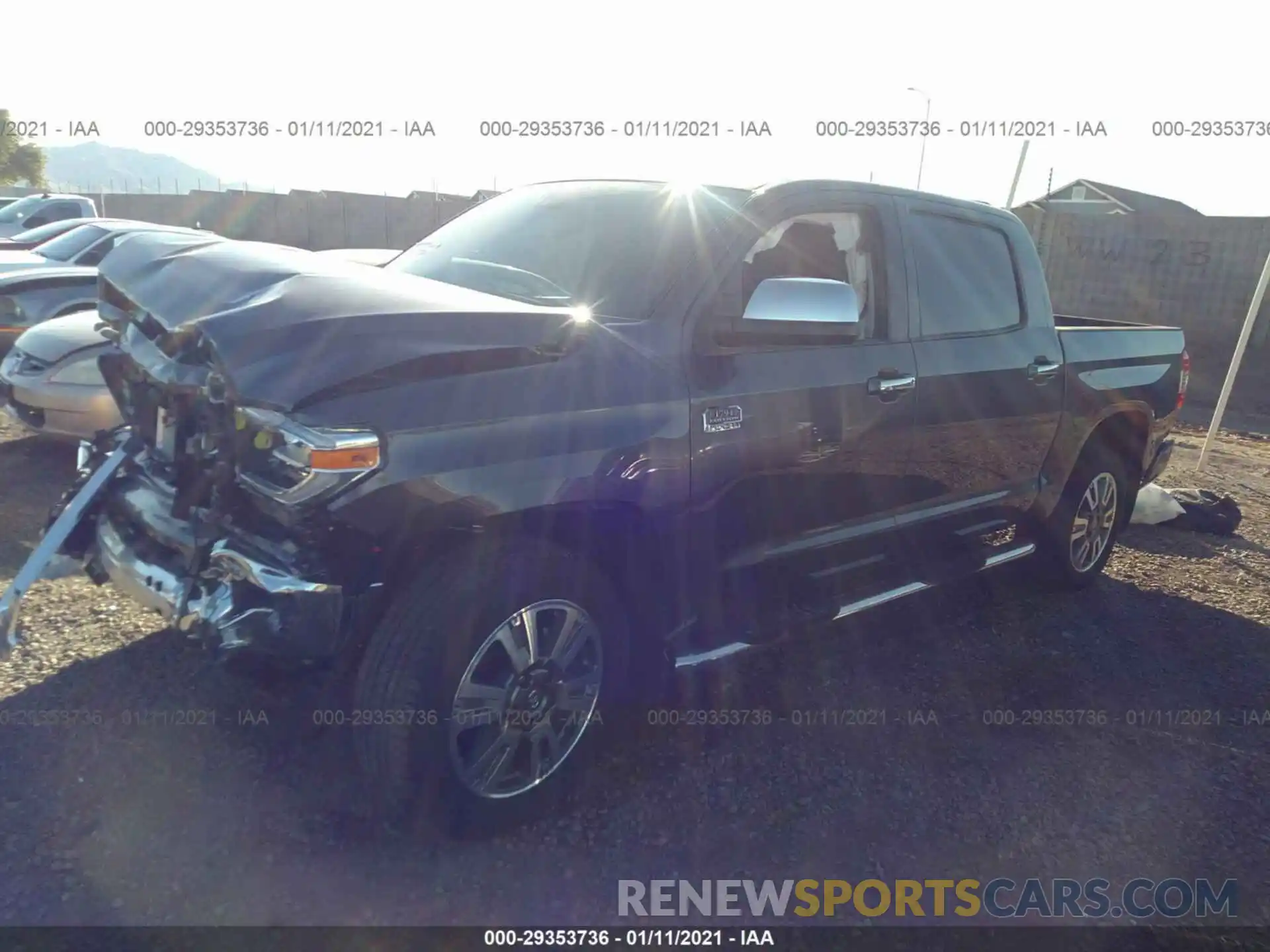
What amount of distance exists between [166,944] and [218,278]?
71.8 inches

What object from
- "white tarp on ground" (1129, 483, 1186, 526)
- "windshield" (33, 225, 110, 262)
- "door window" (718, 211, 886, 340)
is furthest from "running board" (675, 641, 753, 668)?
"windshield" (33, 225, 110, 262)

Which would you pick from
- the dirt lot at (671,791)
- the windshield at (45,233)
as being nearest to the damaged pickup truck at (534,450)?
the dirt lot at (671,791)

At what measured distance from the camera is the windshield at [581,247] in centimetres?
326

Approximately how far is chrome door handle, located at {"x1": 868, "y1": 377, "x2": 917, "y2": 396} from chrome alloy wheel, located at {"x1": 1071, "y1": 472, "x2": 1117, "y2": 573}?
1.94 m

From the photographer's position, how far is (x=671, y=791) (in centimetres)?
321

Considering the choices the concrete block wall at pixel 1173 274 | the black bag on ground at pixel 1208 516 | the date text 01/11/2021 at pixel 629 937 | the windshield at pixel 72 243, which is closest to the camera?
the date text 01/11/2021 at pixel 629 937

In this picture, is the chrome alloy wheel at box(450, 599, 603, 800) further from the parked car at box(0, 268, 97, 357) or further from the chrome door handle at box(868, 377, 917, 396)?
the parked car at box(0, 268, 97, 357)

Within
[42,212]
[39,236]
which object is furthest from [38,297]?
[42,212]

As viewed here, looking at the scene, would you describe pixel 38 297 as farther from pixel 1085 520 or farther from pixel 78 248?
pixel 1085 520

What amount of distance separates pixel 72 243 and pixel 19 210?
26.2 feet

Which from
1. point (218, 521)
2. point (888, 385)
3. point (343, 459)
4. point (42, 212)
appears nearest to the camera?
point (343, 459)

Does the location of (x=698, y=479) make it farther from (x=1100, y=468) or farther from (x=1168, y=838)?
(x=1100, y=468)

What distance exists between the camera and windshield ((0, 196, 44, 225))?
50.6 ft

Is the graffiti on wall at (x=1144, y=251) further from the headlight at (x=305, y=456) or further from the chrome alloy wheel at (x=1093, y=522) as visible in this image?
the headlight at (x=305, y=456)
